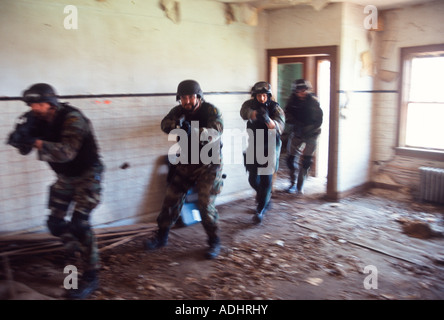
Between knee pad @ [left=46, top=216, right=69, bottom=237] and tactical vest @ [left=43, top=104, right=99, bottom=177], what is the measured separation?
0.40m

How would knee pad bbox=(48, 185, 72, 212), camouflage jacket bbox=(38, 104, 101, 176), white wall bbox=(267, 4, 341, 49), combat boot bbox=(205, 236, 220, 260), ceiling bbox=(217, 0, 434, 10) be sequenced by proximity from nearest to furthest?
camouflage jacket bbox=(38, 104, 101, 176) < knee pad bbox=(48, 185, 72, 212) < combat boot bbox=(205, 236, 220, 260) < ceiling bbox=(217, 0, 434, 10) < white wall bbox=(267, 4, 341, 49)

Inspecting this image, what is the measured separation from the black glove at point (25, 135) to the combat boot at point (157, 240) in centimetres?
159

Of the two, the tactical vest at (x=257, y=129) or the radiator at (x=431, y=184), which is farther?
the radiator at (x=431, y=184)

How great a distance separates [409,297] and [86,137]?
3.02m

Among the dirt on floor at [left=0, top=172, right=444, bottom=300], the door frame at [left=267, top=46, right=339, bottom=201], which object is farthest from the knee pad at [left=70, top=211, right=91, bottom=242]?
the door frame at [left=267, top=46, right=339, bottom=201]

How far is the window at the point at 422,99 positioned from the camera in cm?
581

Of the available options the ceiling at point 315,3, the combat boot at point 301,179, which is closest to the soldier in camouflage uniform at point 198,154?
the ceiling at point 315,3

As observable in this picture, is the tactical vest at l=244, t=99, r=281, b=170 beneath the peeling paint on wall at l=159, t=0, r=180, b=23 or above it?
beneath

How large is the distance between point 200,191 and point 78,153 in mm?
1230

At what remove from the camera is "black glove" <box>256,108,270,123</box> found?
452cm

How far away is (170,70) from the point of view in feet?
16.3

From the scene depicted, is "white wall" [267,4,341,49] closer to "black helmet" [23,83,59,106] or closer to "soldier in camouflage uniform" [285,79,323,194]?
"soldier in camouflage uniform" [285,79,323,194]

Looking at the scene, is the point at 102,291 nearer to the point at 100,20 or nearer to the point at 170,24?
the point at 100,20

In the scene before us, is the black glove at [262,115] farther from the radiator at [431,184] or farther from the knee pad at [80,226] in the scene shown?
the radiator at [431,184]
